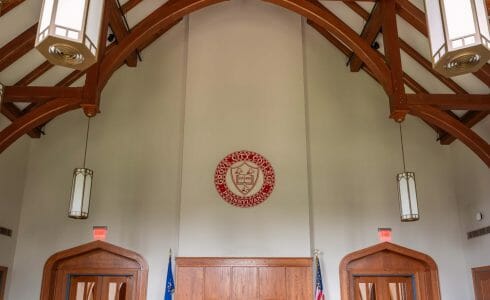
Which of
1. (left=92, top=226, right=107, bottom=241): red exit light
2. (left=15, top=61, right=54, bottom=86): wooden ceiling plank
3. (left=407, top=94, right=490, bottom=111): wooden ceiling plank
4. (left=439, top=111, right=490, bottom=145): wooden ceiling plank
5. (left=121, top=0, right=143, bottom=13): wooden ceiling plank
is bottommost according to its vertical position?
(left=92, top=226, right=107, bottom=241): red exit light

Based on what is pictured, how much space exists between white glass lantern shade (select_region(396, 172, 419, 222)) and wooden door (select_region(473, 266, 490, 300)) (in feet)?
4.75

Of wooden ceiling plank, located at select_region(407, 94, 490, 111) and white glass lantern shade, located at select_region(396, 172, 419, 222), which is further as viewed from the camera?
white glass lantern shade, located at select_region(396, 172, 419, 222)

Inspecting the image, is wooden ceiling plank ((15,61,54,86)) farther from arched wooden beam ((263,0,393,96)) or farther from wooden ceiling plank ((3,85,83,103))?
arched wooden beam ((263,0,393,96))

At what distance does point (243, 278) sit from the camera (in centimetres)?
643

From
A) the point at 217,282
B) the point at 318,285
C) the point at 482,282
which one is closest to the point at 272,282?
the point at 318,285

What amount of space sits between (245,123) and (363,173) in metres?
1.94

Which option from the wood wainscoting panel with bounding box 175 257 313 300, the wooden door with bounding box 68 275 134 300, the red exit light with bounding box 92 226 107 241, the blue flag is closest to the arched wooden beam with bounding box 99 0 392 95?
the red exit light with bounding box 92 226 107 241

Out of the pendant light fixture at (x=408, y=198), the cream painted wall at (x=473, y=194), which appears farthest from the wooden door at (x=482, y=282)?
the pendant light fixture at (x=408, y=198)

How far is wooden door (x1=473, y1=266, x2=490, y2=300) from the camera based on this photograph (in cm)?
627

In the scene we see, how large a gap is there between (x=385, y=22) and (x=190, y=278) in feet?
13.5

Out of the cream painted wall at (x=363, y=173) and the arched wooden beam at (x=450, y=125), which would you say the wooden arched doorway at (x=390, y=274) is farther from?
the arched wooden beam at (x=450, y=125)

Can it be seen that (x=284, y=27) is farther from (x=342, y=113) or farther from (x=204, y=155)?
(x=204, y=155)

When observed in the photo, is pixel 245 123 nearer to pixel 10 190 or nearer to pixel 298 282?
pixel 298 282

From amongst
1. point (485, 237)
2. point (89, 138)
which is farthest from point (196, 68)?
point (485, 237)
